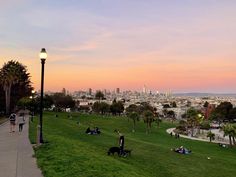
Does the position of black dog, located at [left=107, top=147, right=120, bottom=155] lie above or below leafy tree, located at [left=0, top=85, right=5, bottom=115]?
below

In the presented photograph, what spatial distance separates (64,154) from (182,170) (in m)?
8.96

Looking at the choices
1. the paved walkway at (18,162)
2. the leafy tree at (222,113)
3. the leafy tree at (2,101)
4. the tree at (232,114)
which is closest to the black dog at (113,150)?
the paved walkway at (18,162)

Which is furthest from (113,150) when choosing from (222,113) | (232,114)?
(232,114)

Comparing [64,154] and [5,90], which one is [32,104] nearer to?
[5,90]

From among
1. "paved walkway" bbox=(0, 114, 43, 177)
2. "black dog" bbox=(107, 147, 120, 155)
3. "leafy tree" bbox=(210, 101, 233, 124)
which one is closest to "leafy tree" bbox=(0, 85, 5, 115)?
"paved walkway" bbox=(0, 114, 43, 177)

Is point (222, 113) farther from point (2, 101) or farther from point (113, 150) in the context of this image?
point (113, 150)

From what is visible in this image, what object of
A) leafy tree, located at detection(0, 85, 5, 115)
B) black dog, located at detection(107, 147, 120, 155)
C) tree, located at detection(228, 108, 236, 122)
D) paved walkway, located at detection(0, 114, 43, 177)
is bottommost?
tree, located at detection(228, 108, 236, 122)

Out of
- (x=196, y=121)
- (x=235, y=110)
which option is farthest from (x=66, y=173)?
(x=235, y=110)

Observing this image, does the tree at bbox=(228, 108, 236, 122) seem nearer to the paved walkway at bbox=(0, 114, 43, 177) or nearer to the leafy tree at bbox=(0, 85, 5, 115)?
the leafy tree at bbox=(0, 85, 5, 115)

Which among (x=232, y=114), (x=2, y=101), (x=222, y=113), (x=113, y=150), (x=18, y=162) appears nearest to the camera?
(x=18, y=162)

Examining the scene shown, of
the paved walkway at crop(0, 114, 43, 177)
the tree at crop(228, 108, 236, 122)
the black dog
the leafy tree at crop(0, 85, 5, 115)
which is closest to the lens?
the paved walkway at crop(0, 114, 43, 177)

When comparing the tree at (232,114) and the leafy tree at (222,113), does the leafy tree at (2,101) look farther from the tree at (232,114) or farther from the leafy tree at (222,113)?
the tree at (232,114)

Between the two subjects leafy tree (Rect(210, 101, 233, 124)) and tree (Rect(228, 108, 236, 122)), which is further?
tree (Rect(228, 108, 236, 122))

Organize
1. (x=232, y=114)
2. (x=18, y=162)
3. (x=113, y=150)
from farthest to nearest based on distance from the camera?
(x=232, y=114)
(x=113, y=150)
(x=18, y=162)
